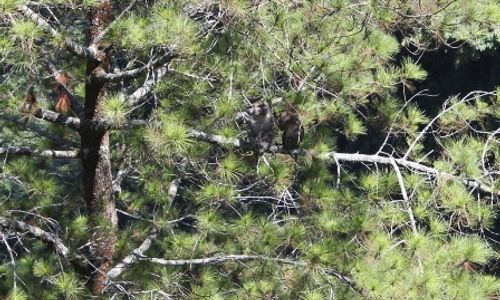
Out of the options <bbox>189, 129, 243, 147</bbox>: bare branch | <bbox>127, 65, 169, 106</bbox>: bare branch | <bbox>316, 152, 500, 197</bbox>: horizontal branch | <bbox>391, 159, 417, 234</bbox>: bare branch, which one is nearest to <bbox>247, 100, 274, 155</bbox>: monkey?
<bbox>189, 129, 243, 147</bbox>: bare branch

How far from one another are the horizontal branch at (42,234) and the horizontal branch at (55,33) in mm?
747

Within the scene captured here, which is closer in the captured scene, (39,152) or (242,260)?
(39,152)

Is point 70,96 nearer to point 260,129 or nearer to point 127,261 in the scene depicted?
point 127,261

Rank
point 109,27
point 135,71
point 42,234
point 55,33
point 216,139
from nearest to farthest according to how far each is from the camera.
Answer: point 55,33 < point 109,27 < point 135,71 < point 216,139 < point 42,234

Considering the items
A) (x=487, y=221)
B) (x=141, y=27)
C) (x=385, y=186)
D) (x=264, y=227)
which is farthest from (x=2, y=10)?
(x=487, y=221)

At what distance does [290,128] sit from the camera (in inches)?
116

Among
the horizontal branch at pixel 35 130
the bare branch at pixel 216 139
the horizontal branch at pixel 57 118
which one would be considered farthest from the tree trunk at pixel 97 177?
the bare branch at pixel 216 139

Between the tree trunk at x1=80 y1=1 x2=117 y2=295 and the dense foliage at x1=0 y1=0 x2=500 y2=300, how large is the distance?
0.12 feet

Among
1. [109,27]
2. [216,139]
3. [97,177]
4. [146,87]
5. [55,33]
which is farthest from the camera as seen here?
[97,177]

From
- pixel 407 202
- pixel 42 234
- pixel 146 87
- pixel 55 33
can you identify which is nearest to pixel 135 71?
pixel 146 87

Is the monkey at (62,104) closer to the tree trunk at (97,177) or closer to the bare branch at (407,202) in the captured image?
the tree trunk at (97,177)

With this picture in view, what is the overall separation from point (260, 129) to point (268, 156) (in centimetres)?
29

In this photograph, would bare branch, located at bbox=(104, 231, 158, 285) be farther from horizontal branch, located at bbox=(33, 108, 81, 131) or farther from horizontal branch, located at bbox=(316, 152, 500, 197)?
horizontal branch, located at bbox=(316, 152, 500, 197)

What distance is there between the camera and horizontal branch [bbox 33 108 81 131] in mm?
2879
